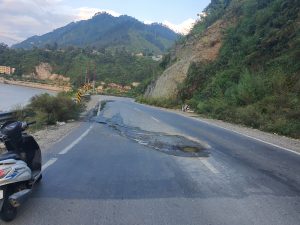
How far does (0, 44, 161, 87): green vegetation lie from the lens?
390ft

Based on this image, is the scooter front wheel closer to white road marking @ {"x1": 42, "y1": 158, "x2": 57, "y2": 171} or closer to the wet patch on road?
white road marking @ {"x1": 42, "y1": 158, "x2": 57, "y2": 171}

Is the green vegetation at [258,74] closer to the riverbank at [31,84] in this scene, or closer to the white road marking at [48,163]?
the white road marking at [48,163]

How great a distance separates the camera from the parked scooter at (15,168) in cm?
536

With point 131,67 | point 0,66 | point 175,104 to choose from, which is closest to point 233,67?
point 175,104

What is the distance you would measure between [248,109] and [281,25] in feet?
46.8

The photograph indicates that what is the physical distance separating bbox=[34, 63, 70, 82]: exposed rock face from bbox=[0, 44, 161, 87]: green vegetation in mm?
1386

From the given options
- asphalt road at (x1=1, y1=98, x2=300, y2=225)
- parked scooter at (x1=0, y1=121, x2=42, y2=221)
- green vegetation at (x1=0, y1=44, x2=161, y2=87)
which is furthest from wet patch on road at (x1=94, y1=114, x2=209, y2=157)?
green vegetation at (x1=0, y1=44, x2=161, y2=87)

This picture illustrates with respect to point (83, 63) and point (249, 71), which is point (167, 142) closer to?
point (249, 71)

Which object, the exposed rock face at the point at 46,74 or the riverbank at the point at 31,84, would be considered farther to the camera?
the exposed rock face at the point at 46,74

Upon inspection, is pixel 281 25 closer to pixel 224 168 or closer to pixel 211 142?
pixel 211 142

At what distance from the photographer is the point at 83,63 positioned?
5399 inches

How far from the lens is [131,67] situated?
5940 inches

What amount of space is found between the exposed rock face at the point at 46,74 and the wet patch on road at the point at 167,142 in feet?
336

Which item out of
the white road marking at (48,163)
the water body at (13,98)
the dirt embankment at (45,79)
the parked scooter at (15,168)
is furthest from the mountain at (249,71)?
the dirt embankment at (45,79)
